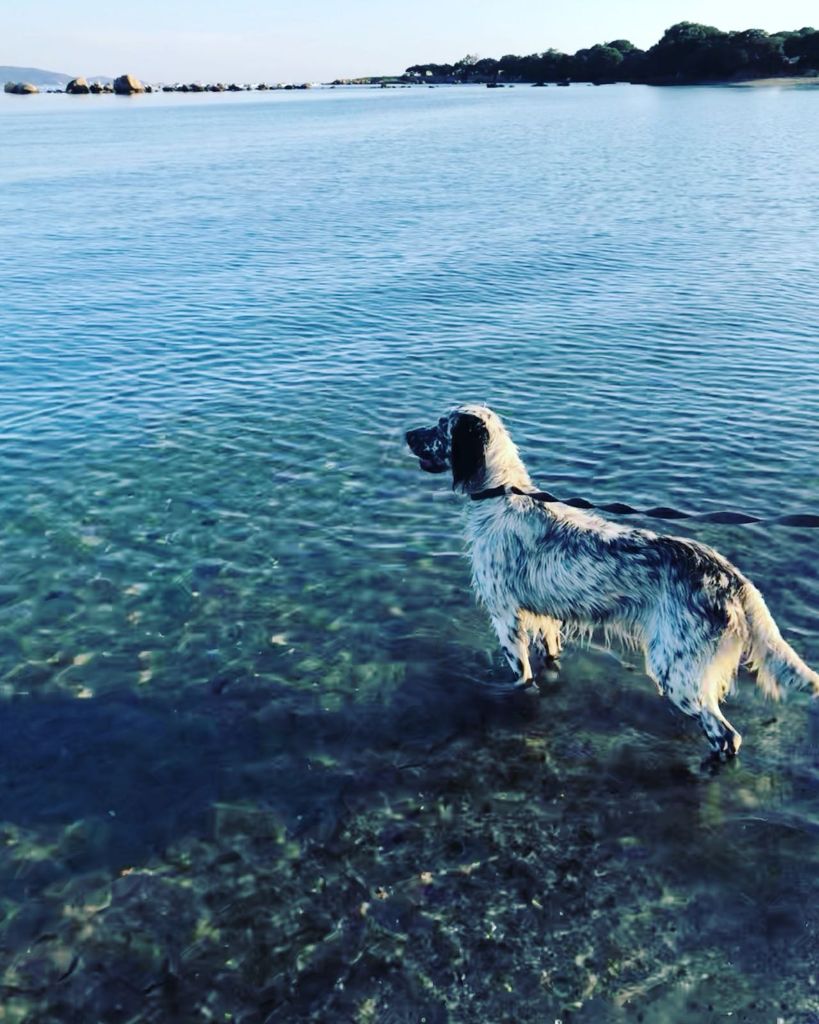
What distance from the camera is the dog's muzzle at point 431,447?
9.77 metres

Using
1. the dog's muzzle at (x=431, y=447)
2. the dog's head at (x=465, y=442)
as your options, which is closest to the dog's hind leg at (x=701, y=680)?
the dog's head at (x=465, y=442)

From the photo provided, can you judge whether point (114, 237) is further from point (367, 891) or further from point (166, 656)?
point (367, 891)

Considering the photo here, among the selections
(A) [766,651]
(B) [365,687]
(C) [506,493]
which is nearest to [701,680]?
(A) [766,651]

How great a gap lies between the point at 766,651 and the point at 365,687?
4510mm

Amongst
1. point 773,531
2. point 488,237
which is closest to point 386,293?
point 488,237

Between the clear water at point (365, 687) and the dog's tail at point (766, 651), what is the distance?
1.11m

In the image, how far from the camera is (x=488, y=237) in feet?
122

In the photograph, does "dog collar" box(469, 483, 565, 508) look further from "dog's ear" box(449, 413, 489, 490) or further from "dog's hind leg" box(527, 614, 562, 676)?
"dog's hind leg" box(527, 614, 562, 676)

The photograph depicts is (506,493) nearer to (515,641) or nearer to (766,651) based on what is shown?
(515,641)

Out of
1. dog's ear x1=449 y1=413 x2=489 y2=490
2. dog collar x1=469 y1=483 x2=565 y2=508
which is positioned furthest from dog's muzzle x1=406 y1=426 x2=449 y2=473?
dog collar x1=469 y1=483 x2=565 y2=508

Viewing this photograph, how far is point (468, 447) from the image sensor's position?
30.8 ft

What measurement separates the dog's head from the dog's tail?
324 centimetres

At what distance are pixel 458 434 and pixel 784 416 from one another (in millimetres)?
11040

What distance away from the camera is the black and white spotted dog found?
25.1 feet
